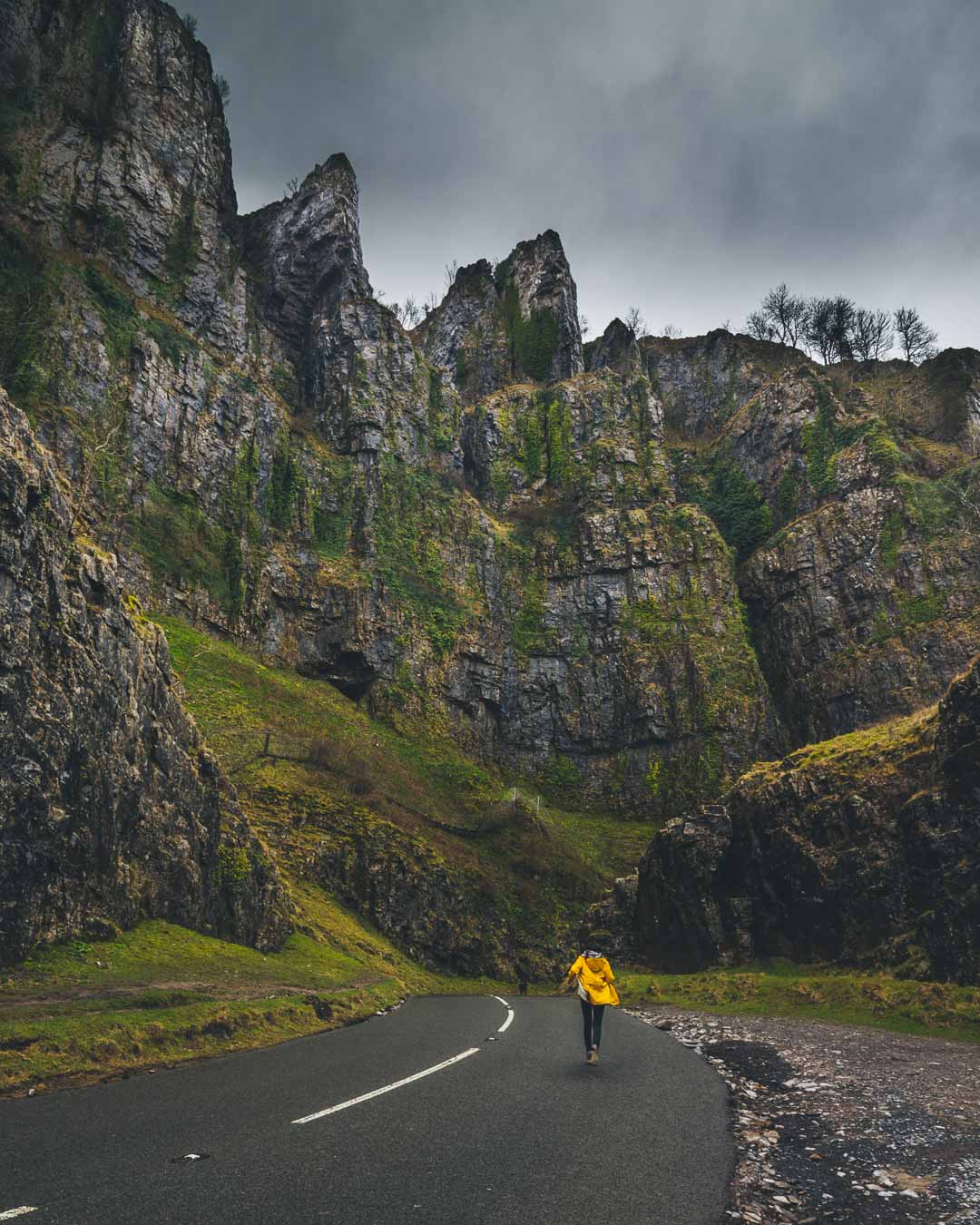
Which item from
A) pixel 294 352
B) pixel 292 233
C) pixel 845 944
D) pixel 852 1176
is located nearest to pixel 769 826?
pixel 845 944

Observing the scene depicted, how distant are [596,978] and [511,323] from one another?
118726 mm

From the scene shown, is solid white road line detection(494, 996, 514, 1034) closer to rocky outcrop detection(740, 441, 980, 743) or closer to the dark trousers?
the dark trousers

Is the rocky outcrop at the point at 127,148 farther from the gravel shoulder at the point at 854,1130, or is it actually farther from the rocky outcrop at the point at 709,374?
the gravel shoulder at the point at 854,1130

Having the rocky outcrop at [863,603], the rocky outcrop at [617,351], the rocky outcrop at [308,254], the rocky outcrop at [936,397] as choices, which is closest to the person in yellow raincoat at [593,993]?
the rocky outcrop at [863,603]

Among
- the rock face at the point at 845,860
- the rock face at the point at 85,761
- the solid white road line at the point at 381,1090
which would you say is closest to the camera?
the solid white road line at the point at 381,1090

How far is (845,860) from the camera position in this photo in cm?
2714

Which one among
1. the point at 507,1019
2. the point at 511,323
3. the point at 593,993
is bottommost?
the point at 507,1019

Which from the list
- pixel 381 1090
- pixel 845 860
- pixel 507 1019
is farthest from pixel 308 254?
pixel 381 1090

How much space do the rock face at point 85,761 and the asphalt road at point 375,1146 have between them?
8408mm

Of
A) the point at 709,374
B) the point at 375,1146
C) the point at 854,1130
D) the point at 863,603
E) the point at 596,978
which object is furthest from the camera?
the point at 709,374

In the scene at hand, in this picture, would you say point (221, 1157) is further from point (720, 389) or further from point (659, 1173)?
point (720, 389)

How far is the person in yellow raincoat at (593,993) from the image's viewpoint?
12.8m

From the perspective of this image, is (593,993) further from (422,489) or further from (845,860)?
(422,489)

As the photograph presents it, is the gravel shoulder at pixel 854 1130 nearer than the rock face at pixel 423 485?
Yes
